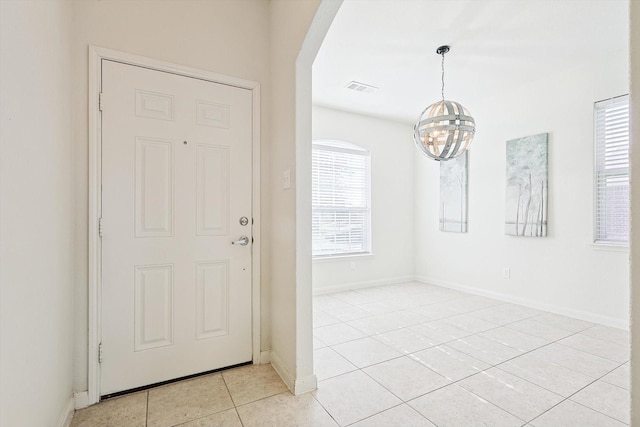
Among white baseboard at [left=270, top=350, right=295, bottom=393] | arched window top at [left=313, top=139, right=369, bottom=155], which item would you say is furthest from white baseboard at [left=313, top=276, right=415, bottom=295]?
white baseboard at [left=270, top=350, right=295, bottom=393]

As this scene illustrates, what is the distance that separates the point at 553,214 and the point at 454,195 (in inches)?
51.7

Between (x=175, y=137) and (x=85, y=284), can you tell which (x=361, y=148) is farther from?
(x=85, y=284)

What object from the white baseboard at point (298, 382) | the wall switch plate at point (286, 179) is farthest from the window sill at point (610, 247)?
the wall switch plate at point (286, 179)

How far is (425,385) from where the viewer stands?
2035mm

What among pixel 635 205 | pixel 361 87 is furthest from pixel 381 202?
pixel 635 205

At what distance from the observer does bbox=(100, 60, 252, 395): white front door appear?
6.20ft

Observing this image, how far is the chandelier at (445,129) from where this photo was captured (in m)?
2.42

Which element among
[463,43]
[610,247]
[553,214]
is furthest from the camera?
[553,214]

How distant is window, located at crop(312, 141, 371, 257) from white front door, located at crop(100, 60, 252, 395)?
7.46 ft

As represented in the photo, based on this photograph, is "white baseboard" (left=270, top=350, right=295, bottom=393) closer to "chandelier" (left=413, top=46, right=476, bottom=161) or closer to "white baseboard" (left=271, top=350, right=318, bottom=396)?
"white baseboard" (left=271, top=350, right=318, bottom=396)

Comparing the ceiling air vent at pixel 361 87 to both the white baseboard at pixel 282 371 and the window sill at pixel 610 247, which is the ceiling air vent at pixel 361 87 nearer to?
the window sill at pixel 610 247

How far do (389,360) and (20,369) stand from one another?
2.14 meters

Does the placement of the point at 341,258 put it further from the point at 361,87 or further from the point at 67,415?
the point at 67,415

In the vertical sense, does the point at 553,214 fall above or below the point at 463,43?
below
